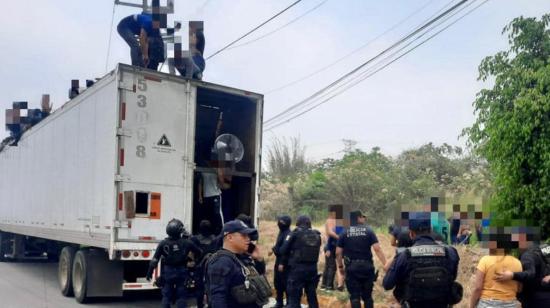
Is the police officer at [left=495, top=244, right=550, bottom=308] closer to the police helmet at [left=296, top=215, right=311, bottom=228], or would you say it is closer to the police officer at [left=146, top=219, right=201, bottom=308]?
the police helmet at [left=296, top=215, right=311, bottom=228]

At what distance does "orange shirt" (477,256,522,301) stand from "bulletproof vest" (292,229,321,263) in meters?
3.30

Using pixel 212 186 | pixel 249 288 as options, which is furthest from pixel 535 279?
pixel 212 186

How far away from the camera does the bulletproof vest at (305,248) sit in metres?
7.69

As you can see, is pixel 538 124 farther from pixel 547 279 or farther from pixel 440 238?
pixel 547 279

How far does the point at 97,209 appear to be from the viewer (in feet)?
27.6

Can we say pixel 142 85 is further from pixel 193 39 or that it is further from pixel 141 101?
pixel 193 39

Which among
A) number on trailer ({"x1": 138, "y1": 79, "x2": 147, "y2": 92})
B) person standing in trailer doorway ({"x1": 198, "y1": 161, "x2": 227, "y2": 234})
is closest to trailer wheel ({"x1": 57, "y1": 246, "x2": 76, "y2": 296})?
person standing in trailer doorway ({"x1": 198, "y1": 161, "x2": 227, "y2": 234})

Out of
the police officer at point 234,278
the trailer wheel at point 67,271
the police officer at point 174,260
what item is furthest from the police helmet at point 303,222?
the trailer wheel at point 67,271

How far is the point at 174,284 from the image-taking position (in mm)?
7234

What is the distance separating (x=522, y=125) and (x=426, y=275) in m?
5.37

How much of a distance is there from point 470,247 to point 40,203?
344 inches

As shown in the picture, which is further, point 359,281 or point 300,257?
point 300,257

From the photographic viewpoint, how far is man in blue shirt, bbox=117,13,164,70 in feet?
32.1

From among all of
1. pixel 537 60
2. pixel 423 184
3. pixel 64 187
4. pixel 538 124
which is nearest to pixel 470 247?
pixel 538 124
